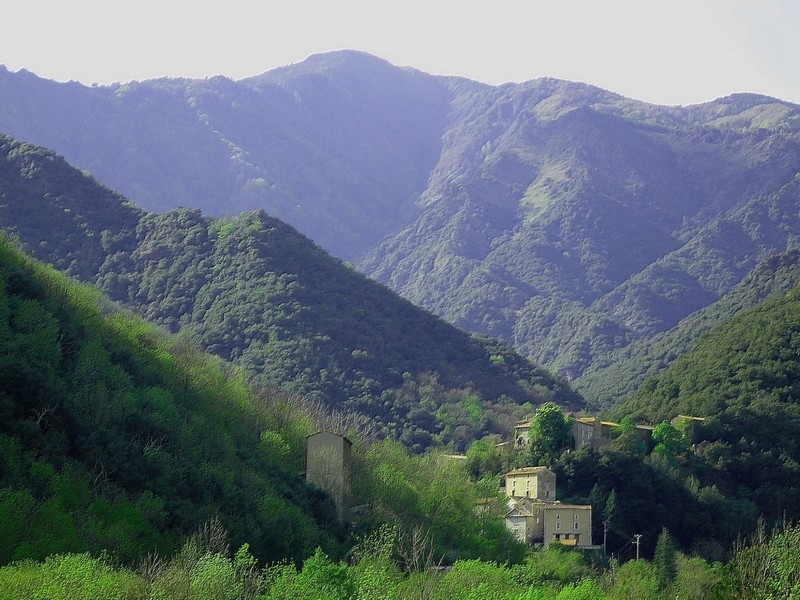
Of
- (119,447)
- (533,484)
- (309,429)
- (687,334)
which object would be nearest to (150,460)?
(119,447)

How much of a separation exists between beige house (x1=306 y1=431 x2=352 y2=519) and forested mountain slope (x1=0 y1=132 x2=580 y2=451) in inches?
1028

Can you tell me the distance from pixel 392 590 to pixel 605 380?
9081cm

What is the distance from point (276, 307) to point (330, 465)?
37.2 metres

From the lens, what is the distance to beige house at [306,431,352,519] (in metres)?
56.0

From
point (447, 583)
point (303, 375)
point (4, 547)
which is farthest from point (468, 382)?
point (4, 547)

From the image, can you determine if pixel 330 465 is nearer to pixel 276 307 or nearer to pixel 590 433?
pixel 590 433

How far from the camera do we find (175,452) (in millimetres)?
49969

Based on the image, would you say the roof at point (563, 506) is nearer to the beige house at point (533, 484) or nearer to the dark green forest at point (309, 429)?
the dark green forest at point (309, 429)

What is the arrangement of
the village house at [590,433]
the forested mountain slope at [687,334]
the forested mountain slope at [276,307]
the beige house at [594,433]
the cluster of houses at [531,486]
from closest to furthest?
the cluster of houses at [531,486], the beige house at [594,433], the village house at [590,433], the forested mountain slope at [276,307], the forested mountain slope at [687,334]

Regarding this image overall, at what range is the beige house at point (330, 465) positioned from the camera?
56.0 metres

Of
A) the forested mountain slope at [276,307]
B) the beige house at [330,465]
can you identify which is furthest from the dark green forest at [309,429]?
the beige house at [330,465]

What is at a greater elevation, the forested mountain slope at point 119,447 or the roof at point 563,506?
the forested mountain slope at point 119,447

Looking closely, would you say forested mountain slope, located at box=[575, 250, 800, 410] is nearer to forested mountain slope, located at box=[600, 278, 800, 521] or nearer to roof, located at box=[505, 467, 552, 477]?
forested mountain slope, located at box=[600, 278, 800, 521]

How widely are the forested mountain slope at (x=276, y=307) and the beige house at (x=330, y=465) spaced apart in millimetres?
26099
